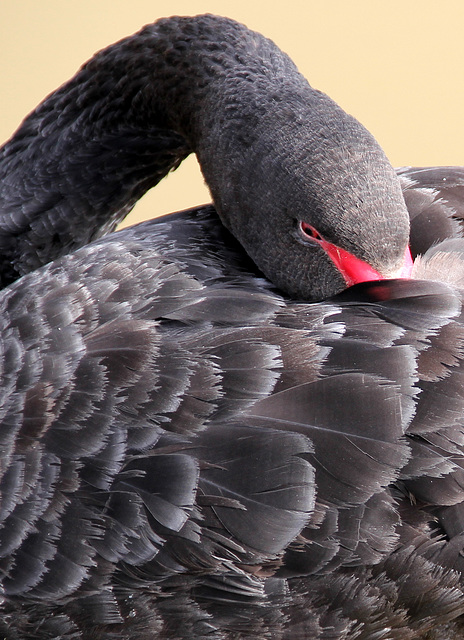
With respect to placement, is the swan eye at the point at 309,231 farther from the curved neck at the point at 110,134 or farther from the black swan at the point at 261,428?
the curved neck at the point at 110,134

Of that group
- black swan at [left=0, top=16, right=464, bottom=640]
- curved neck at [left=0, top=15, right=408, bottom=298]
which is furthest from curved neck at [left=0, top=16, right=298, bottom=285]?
black swan at [left=0, top=16, right=464, bottom=640]

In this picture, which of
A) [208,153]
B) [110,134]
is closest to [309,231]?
[208,153]

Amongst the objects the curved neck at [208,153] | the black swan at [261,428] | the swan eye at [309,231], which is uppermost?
the curved neck at [208,153]

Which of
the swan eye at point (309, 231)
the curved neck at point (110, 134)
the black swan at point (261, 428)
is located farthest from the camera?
the curved neck at point (110, 134)

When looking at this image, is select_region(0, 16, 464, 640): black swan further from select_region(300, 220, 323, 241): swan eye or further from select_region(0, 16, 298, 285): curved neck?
select_region(0, 16, 298, 285): curved neck

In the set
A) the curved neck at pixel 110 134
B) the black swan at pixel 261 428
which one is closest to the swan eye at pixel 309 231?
the black swan at pixel 261 428

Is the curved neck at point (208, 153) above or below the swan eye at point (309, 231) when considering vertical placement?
above

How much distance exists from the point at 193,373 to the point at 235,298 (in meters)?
0.16

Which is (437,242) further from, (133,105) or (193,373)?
(133,105)

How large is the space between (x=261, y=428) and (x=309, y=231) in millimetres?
300

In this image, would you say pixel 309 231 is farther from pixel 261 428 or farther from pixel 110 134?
pixel 110 134

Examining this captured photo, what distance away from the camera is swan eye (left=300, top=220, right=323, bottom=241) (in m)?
1.14

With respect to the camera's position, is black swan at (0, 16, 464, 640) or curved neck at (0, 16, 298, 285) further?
curved neck at (0, 16, 298, 285)

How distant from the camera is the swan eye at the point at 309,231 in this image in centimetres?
114
